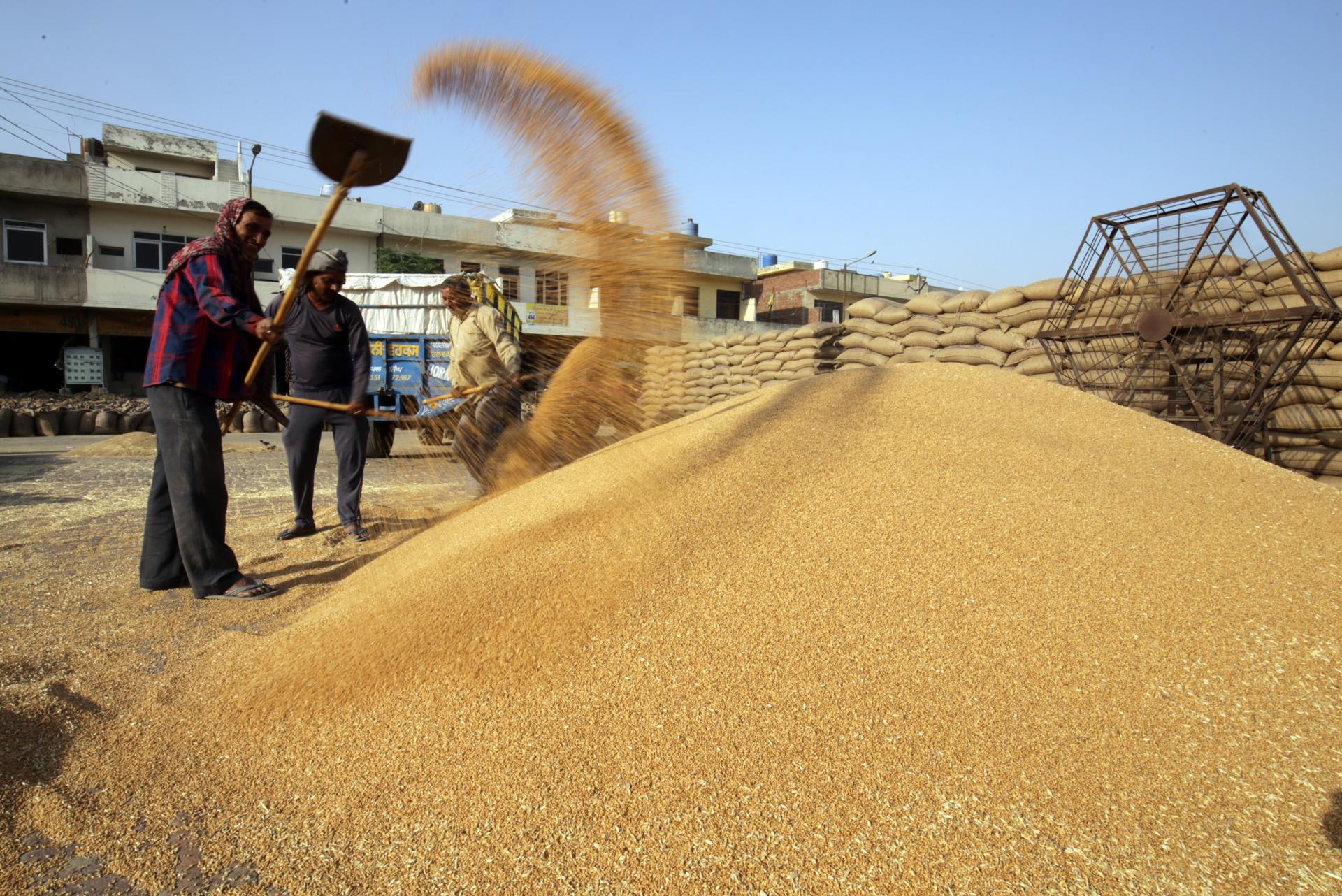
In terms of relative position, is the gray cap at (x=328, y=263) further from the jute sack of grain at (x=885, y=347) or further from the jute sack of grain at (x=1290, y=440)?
the jute sack of grain at (x=1290, y=440)

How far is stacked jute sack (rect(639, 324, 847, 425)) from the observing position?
27.1ft

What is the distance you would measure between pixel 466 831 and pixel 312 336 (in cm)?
293

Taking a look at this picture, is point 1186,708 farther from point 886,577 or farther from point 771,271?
point 771,271

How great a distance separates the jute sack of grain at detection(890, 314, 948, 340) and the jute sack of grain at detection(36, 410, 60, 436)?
1120cm

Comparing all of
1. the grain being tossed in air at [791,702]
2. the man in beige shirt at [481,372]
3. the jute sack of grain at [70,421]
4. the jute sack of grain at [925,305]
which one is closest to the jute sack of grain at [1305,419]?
the grain being tossed in air at [791,702]

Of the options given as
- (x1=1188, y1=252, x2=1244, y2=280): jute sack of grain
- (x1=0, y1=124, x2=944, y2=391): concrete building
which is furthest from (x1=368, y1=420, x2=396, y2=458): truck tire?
(x1=1188, y1=252, x2=1244, y2=280): jute sack of grain

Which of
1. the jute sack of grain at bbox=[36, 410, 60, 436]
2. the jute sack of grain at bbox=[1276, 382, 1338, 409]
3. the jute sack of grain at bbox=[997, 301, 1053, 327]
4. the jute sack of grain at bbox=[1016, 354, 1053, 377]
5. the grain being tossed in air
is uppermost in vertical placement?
the jute sack of grain at bbox=[997, 301, 1053, 327]

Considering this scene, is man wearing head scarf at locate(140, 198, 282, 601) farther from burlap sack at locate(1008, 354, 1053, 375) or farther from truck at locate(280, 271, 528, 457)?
burlap sack at locate(1008, 354, 1053, 375)

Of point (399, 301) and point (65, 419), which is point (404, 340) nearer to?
point (399, 301)

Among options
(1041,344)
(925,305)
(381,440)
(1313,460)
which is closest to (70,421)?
(381,440)

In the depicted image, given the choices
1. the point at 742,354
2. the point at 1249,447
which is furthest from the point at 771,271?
the point at 1249,447

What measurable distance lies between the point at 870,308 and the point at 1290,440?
11.4ft

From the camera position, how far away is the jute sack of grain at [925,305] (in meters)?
6.70

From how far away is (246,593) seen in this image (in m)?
2.64
